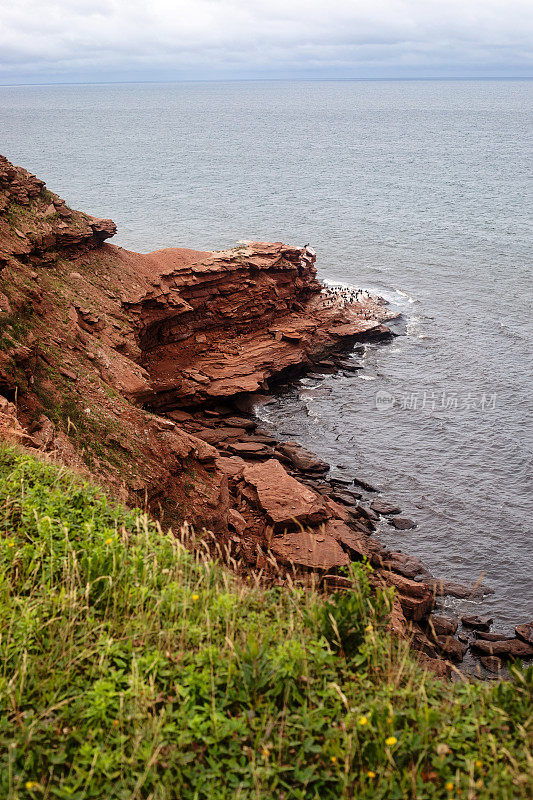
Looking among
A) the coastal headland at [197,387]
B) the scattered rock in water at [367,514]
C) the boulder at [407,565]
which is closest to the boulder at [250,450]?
the coastal headland at [197,387]

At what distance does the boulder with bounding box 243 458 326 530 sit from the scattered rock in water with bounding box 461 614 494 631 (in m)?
5.35

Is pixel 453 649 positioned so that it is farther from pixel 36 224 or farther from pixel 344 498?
pixel 36 224

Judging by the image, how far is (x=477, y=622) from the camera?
19438mm

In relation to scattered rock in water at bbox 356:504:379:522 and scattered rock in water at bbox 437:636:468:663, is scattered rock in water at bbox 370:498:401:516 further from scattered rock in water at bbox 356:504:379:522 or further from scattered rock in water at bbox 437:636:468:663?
scattered rock in water at bbox 437:636:468:663

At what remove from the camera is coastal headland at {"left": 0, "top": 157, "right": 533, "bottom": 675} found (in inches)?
694

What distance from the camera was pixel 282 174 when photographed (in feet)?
368

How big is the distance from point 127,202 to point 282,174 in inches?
1476

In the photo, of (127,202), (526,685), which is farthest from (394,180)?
(526,685)

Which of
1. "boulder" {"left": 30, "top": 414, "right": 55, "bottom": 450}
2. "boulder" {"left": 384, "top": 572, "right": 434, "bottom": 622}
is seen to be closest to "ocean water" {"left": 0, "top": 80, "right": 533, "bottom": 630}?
"boulder" {"left": 384, "top": 572, "right": 434, "bottom": 622}

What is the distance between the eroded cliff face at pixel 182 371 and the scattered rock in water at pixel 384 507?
1.70 feet

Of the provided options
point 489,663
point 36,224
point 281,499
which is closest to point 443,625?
point 489,663

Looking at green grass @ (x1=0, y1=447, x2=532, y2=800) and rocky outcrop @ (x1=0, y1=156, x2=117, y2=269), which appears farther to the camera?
rocky outcrop @ (x1=0, y1=156, x2=117, y2=269)

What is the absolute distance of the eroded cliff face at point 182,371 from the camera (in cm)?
1789

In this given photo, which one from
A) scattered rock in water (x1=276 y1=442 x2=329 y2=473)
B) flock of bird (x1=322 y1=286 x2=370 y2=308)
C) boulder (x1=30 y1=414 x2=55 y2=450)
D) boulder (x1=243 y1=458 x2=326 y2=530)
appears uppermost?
boulder (x1=30 y1=414 x2=55 y2=450)
